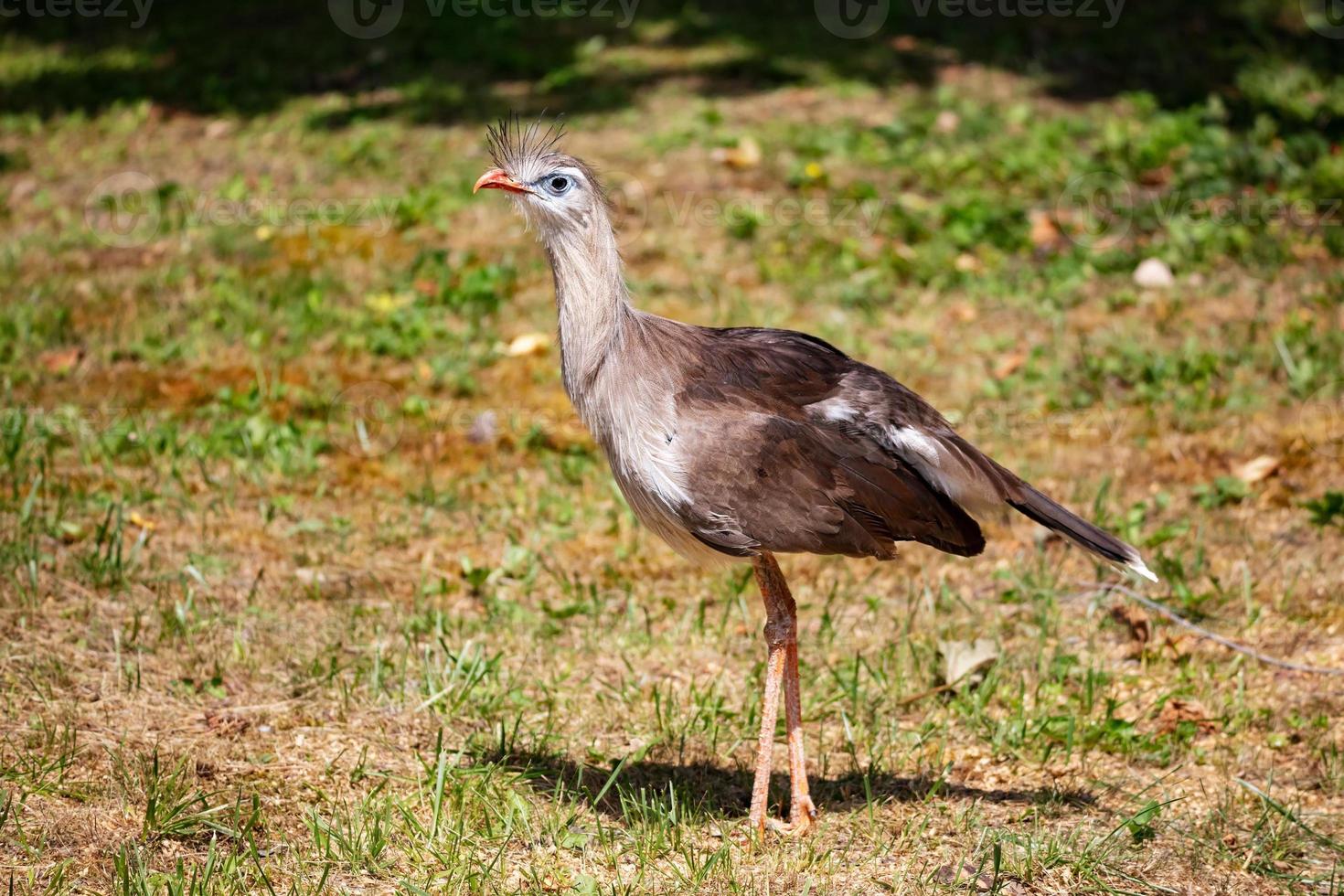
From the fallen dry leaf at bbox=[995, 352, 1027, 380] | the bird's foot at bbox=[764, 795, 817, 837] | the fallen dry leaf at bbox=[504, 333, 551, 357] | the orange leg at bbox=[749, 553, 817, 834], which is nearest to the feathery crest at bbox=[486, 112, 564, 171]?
the orange leg at bbox=[749, 553, 817, 834]

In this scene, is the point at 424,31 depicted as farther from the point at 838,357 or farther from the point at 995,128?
the point at 838,357

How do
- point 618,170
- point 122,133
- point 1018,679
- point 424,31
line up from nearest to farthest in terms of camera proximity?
point 1018,679, point 618,170, point 122,133, point 424,31

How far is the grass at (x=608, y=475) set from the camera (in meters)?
4.06

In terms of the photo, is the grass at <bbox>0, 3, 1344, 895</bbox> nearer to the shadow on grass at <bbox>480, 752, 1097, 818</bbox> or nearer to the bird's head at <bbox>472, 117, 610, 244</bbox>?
the shadow on grass at <bbox>480, 752, 1097, 818</bbox>

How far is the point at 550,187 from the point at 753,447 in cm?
107

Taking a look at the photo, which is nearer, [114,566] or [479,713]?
[479,713]

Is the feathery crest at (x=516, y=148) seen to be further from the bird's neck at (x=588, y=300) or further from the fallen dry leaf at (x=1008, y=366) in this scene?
the fallen dry leaf at (x=1008, y=366)

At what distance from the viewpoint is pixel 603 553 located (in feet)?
19.2

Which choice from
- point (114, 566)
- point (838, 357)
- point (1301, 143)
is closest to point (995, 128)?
point (1301, 143)

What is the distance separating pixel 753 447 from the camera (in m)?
4.14

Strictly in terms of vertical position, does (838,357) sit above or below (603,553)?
above

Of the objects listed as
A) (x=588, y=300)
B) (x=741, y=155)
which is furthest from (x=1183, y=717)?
(x=741, y=155)

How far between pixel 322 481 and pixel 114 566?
1257 millimetres

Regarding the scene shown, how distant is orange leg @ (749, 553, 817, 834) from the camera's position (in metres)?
4.09
